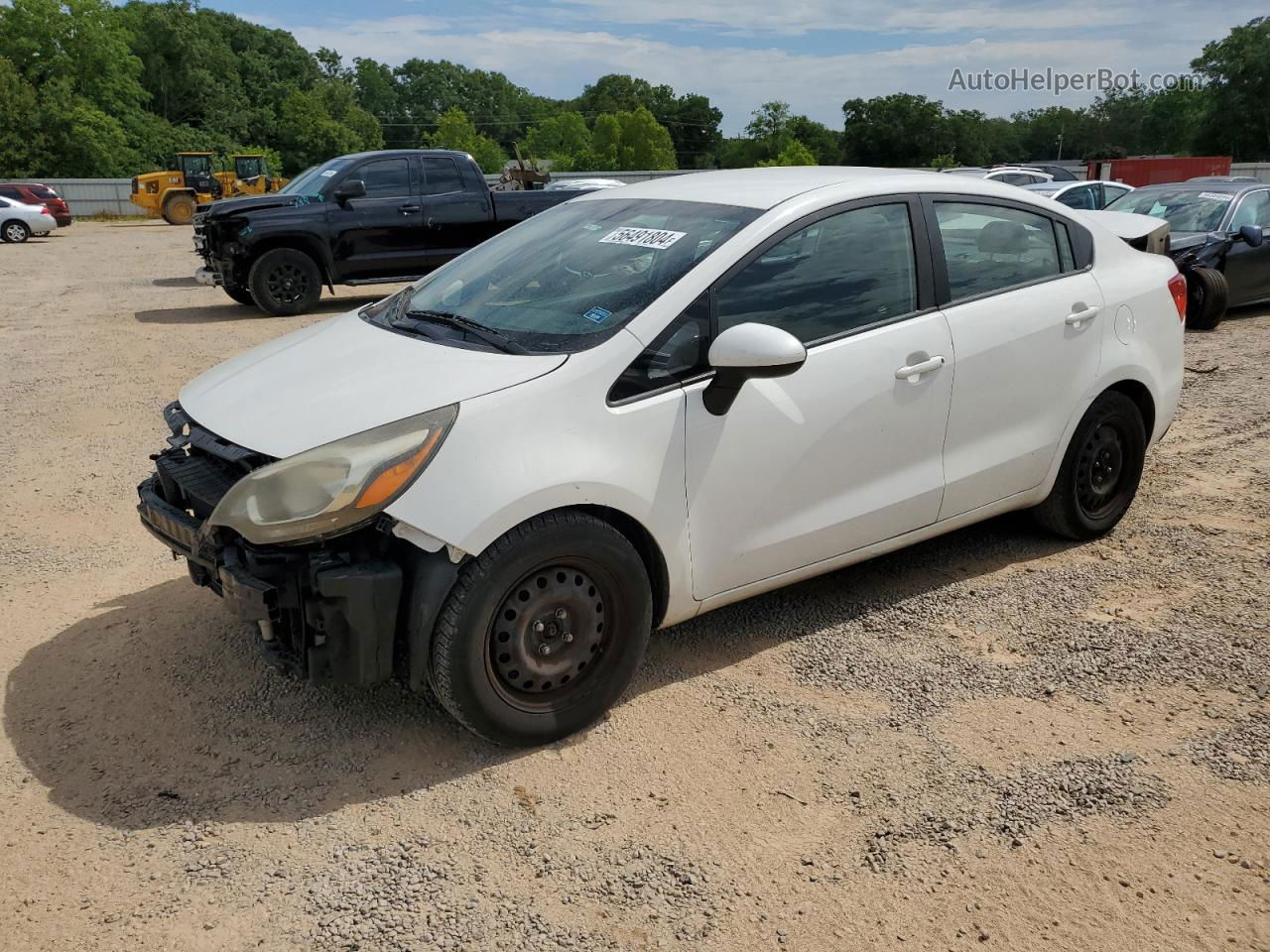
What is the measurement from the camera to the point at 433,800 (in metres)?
3.08

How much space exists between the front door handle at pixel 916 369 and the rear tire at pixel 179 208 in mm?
38225

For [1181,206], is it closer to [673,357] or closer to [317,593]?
[673,357]

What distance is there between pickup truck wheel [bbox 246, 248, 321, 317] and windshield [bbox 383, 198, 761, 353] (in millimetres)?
8803

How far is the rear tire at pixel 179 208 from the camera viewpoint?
37.5 meters

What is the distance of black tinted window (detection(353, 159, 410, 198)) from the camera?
12766 mm

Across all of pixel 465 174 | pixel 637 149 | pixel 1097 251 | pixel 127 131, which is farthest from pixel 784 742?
pixel 637 149

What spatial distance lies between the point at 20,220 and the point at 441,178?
1931cm

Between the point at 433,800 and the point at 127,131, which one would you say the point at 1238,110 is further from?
the point at 433,800

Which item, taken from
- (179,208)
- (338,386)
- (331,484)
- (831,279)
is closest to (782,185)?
(831,279)

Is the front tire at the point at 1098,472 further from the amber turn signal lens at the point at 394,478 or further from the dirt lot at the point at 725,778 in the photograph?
the amber turn signal lens at the point at 394,478

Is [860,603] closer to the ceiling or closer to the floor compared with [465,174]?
closer to the floor

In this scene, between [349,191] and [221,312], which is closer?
[349,191]

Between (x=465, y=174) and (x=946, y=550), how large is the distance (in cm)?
981

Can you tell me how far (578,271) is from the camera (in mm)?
3803
